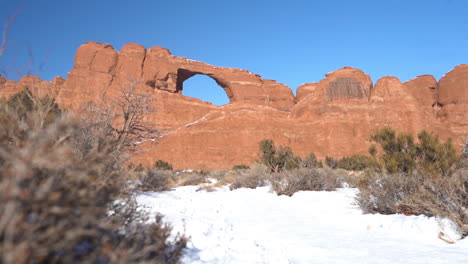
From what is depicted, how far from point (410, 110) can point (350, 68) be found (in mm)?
12669

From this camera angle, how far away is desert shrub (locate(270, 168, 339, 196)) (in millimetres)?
9832

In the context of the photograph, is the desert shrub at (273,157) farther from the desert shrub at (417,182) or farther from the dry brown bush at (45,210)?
the dry brown bush at (45,210)

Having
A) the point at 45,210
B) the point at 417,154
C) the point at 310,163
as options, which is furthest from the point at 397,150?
the point at 310,163

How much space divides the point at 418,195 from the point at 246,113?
4324 centimetres

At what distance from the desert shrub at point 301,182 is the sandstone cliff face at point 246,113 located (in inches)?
1276

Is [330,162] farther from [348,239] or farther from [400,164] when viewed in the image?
[348,239]

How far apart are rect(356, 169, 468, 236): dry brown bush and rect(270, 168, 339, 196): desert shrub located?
3.39 meters

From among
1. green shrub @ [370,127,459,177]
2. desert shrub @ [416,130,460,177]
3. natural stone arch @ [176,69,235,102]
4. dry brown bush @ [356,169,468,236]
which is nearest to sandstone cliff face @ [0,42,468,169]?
natural stone arch @ [176,69,235,102]

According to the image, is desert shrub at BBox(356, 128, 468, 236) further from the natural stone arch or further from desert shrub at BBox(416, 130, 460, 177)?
the natural stone arch

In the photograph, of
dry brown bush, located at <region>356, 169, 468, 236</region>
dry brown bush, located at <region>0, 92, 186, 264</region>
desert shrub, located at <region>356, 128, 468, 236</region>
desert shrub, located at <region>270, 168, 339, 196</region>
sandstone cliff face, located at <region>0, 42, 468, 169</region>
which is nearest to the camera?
dry brown bush, located at <region>0, 92, 186, 264</region>

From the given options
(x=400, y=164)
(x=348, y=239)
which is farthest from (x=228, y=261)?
(x=400, y=164)

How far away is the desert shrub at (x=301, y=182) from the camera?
9.83 meters

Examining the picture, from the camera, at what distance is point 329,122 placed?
156 feet

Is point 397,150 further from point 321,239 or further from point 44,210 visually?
point 44,210
